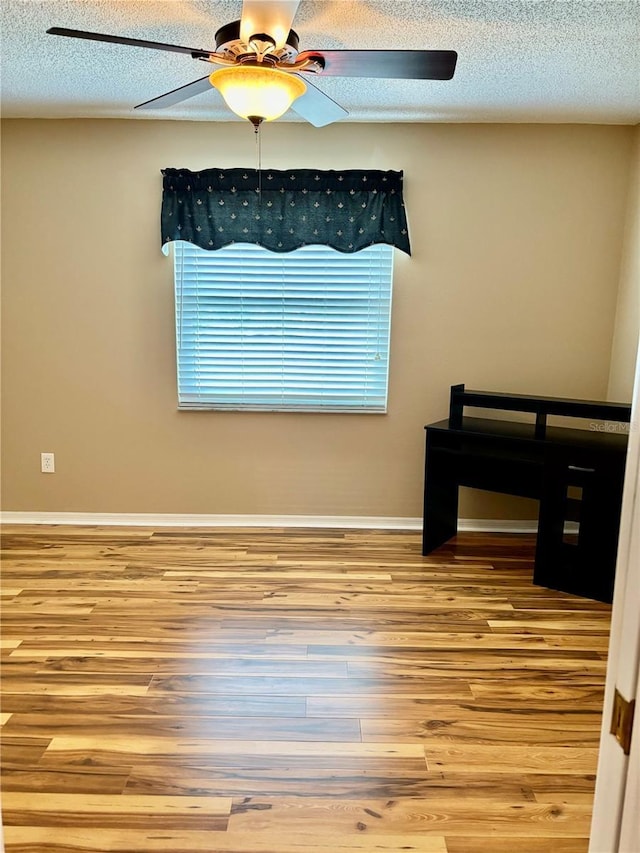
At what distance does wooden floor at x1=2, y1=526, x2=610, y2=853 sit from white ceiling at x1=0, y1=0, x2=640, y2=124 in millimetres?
2586

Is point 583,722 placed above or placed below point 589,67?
below

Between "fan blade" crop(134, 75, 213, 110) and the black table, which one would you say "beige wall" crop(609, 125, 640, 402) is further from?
"fan blade" crop(134, 75, 213, 110)

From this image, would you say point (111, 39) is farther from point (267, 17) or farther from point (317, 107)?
point (317, 107)

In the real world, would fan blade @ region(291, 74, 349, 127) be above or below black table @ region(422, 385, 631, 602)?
above

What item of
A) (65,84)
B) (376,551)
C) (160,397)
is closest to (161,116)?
(65,84)

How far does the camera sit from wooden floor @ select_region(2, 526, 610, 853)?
1.77 m

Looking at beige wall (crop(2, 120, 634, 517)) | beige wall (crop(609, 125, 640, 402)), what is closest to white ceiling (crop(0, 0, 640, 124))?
beige wall (crop(2, 120, 634, 517))

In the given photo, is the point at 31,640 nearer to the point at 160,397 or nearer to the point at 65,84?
the point at 160,397

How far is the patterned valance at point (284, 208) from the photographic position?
3812 mm

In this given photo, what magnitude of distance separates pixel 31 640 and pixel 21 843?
113 cm

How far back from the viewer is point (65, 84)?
3.17 metres

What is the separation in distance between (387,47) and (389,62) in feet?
2.51

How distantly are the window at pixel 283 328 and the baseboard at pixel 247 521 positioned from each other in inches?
29.8

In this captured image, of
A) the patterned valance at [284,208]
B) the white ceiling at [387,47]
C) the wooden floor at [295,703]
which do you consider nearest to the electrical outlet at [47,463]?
the wooden floor at [295,703]
